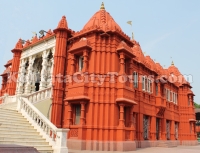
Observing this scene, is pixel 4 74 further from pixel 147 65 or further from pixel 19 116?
pixel 147 65

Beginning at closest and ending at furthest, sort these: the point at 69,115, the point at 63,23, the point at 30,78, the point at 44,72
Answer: the point at 69,115 → the point at 63,23 → the point at 44,72 → the point at 30,78

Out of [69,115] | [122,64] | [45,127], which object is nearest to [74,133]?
[69,115]

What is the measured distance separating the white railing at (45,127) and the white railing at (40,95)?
5.47 ft

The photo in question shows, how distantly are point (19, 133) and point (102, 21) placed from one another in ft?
31.8

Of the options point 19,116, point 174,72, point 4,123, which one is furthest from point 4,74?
point 174,72

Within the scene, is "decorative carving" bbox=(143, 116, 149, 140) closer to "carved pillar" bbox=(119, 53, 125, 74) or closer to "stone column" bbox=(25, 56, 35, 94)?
"carved pillar" bbox=(119, 53, 125, 74)

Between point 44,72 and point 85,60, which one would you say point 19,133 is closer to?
point 85,60

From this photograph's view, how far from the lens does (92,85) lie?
13898mm

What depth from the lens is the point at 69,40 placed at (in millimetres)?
16578

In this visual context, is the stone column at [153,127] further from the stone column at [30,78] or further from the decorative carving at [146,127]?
the stone column at [30,78]

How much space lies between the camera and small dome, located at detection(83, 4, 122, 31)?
1525 centimetres

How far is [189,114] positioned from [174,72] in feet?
20.0

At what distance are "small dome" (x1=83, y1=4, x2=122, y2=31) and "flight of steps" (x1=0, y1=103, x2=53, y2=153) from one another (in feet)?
26.5

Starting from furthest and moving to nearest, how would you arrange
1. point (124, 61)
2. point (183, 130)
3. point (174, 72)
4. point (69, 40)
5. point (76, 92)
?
point (174, 72), point (183, 130), point (69, 40), point (124, 61), point (76, 92)
